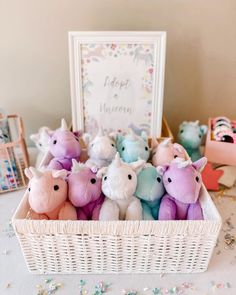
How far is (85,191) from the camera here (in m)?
0.62

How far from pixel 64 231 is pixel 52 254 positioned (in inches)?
2.7

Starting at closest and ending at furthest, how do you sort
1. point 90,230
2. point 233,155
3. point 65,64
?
point 90,230
point 233,155
point 65,64

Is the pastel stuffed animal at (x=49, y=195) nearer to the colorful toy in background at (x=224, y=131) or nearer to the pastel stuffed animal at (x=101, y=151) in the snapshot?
the pastel stuffed animal at (x=101, y=151)

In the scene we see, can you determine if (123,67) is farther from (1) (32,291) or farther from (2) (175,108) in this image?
(1) (32,291)

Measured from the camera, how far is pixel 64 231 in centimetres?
54

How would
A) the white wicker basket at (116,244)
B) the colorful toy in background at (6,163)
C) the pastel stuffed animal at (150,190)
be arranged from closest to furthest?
the white wicker basket at (116,244)
the pastel stuffed animal at (150,190)
the colorful toy in background at (6,163)

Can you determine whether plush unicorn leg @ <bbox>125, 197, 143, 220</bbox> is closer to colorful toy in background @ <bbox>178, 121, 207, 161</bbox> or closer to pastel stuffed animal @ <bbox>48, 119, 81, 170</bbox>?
pastel stuffed animal @ <bbox>48, 119, 81, 170</bbox>

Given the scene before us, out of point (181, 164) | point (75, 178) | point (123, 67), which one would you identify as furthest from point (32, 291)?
point (123, 67)

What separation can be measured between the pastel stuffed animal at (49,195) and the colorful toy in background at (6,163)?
21 cm

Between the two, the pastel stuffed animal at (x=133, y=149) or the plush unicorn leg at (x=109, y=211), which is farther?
the pastel stuffed animal at (x=133, y=149)

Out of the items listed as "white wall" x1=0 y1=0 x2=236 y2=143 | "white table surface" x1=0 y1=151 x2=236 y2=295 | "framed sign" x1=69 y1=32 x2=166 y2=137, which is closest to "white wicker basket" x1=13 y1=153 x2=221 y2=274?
"white table surface" x1=0 y1=151 x2=236 y2=295

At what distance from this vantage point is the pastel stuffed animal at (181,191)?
24.1 inches

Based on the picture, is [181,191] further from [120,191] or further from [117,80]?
[117,80]

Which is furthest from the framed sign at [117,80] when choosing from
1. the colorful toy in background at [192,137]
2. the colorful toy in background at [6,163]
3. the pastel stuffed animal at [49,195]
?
the pastel stuffed animal at [49,195]
